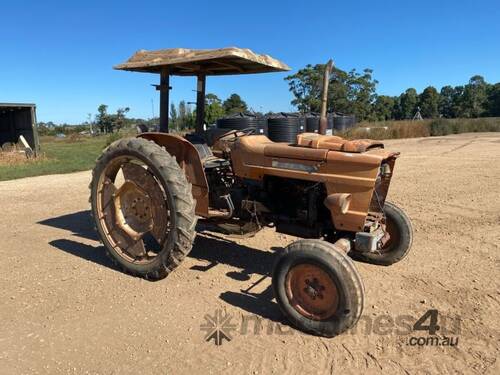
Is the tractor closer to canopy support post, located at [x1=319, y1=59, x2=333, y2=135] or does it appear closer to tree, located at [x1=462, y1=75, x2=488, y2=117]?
canopy support post, located at [x1=319, y1=59, x2=333, y2=135]

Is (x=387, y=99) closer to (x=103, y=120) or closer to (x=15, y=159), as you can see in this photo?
(x=103, y=120)

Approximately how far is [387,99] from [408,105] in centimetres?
824

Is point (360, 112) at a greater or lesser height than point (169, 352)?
greater

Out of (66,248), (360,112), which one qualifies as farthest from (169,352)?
(360,112)

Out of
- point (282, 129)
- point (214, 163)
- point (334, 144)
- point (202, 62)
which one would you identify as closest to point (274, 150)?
point (334, 144)

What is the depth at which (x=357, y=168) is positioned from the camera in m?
3.54

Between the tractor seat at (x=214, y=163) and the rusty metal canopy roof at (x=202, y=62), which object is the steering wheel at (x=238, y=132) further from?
the rusty metal canopy roof at (x=202, y=62)

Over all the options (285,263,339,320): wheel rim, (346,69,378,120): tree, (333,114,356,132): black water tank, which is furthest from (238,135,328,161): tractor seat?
(346,69,378,120): tree

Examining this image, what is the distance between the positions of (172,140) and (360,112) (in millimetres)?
42155

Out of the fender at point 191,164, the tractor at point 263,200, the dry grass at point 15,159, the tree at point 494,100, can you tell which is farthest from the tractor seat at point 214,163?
the tree at point 494,100

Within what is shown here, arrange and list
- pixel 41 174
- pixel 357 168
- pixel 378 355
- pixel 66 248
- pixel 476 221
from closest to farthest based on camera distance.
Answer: pixel 378 355 → pixel 357 168 → pixel 66 248 → pixel 476 221 → pixel 41 174

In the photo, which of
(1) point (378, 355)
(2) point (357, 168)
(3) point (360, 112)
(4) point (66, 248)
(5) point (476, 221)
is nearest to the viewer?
(1) point (378, 355)

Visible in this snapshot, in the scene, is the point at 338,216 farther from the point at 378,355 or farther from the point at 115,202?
the point at 115,202

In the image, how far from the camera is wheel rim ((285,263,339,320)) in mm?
3256
